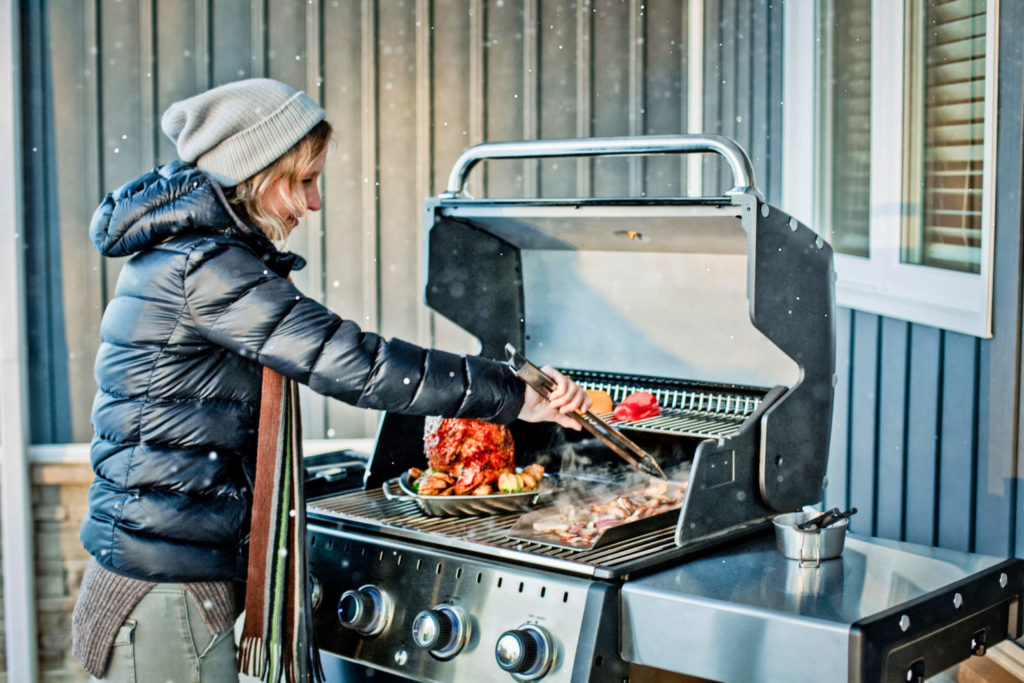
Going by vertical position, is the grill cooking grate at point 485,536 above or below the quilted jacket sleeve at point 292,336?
below

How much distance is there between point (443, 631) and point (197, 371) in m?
0.60

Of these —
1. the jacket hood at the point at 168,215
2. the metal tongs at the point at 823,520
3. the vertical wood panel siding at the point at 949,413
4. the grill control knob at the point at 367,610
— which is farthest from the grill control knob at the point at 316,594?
the vertical wood panel siding at the point at 949,413

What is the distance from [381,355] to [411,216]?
2363 millimetres

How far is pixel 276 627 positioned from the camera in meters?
1.92

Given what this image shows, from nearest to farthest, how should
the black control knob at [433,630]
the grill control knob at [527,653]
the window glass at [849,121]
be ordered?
the grill control knob at [527,653] → the black control knob at [433,630] → the window glass at [849,121]

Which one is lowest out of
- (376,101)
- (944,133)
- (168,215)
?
(168,215)

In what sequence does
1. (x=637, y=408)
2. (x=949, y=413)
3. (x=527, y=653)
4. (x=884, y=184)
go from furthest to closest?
(x=884, y=184) < (x=949, y=413) < (x=637, y=408) < (x=527, y=653)

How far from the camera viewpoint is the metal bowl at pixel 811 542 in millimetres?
1856

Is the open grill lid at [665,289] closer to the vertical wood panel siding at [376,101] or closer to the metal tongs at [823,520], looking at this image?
the metal tongs at [823,520]

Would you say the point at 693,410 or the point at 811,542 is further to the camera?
the point at 693,410

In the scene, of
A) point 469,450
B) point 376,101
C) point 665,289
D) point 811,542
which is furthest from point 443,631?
point 376,101

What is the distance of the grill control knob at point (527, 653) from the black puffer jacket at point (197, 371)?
385 mm

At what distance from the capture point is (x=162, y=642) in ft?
6.00

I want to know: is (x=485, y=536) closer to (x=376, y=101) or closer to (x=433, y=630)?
(x=433, y=630)
